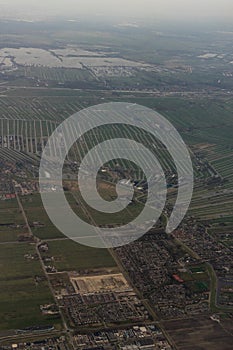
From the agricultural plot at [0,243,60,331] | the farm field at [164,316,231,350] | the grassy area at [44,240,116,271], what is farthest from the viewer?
the grassy area at [44,240,116,271]

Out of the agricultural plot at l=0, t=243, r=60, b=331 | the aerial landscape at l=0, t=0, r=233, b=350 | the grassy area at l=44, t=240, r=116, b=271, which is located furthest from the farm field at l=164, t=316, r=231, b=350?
the grassy area at l=44, t=240, r=116, b=271

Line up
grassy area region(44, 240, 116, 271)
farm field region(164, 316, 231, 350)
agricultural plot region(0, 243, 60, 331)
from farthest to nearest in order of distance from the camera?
grassy area region(44, 240, 116, 271)
agricultural plot region(0, 243, 60, 331)
farm field region(164, 316, 231, 350)

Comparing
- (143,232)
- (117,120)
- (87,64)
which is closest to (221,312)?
(143,232)

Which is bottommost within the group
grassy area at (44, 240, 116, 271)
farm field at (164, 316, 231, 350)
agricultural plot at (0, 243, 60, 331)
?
farm field at (164, 316, 231, 350)

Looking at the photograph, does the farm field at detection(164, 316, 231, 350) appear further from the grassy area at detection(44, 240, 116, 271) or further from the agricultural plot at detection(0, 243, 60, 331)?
the grassy area at detection(44, 240, 116, 271)

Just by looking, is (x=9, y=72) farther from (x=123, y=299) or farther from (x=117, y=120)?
(x=123, y=299)

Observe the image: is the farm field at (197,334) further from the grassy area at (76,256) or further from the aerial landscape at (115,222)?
the grassy area at (76,256)

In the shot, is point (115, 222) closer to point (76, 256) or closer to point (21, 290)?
point (76, 256)

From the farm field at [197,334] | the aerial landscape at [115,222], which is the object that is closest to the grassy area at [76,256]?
the aerial landscape at [115,222]
